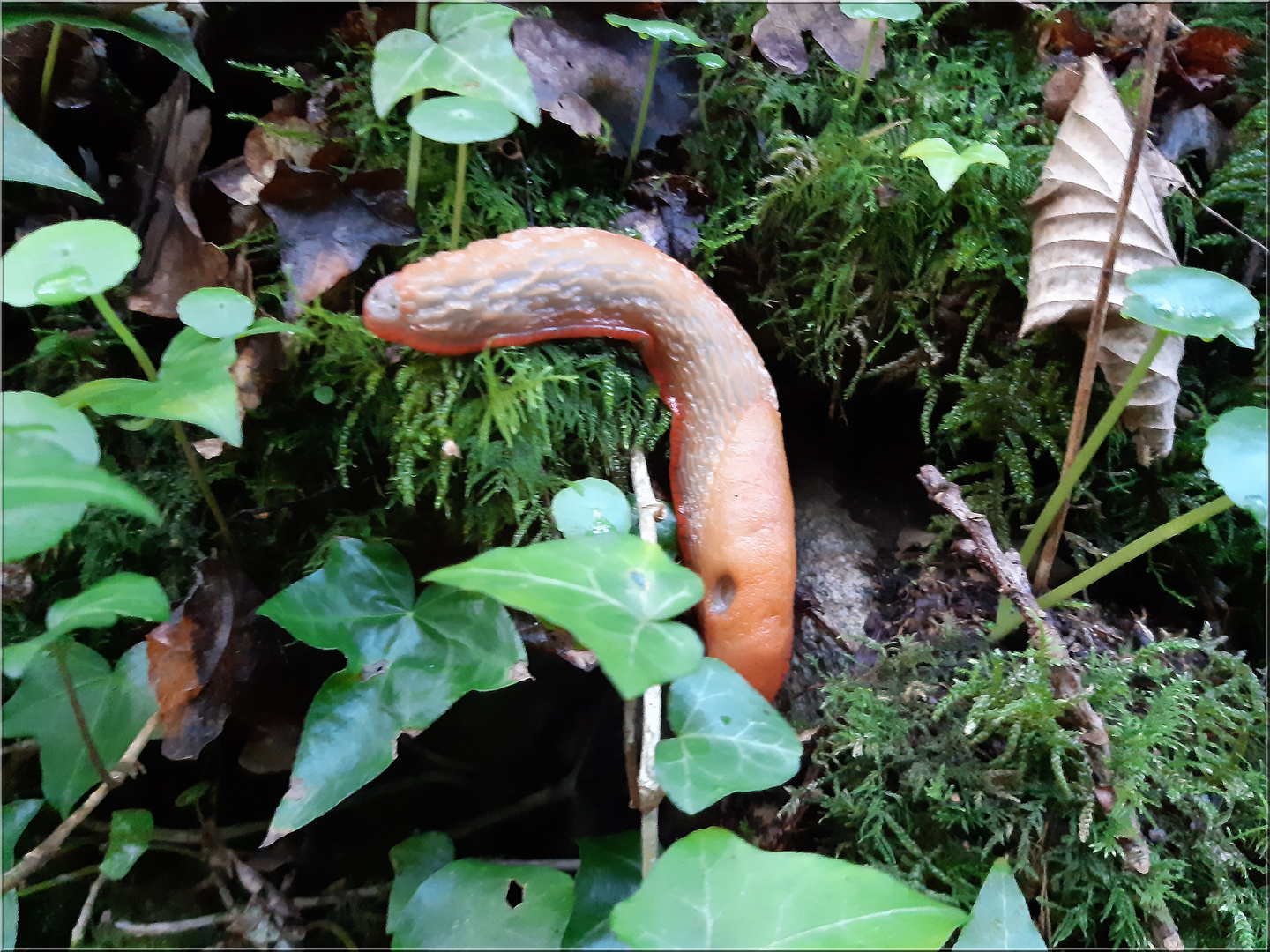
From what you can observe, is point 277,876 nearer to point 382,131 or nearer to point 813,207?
point 382,131

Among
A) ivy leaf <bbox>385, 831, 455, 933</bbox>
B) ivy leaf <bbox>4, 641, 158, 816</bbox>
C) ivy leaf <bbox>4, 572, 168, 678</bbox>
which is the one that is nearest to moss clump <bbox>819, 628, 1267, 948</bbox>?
ivy leaf <bbox>385, 831, 455, 933</bbox>

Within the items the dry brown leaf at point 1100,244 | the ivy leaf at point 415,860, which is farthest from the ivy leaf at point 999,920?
the dry brown leaf at point 1100,244

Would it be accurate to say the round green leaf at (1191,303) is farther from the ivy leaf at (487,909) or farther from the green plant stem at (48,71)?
the green plant stem at (48,71)

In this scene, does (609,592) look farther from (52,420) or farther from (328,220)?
(328,220)

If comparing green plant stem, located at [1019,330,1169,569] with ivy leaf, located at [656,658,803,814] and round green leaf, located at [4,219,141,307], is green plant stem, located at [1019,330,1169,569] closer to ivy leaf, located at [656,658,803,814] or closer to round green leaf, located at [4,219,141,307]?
ivy leaf, located at [656,658,803,814]

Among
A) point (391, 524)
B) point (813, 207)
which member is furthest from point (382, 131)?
point (813, 207)

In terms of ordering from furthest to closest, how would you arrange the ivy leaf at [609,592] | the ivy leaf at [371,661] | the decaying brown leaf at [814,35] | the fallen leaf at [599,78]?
the decaying brown leaf at [814,35], the fallen leaf at [599,78], the ivy leaf at [371,661], the ivy leaf at [609,592]

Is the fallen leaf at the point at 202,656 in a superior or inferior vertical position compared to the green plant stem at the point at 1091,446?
inferior
